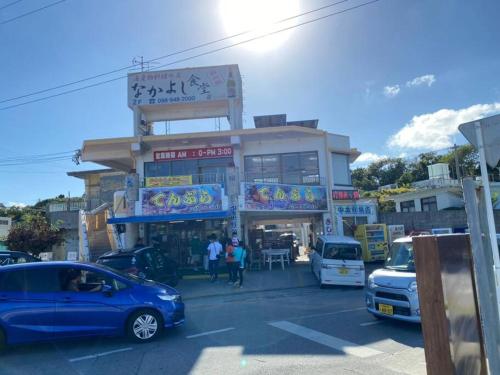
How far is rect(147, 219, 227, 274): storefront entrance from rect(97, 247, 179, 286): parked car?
15.5 feet

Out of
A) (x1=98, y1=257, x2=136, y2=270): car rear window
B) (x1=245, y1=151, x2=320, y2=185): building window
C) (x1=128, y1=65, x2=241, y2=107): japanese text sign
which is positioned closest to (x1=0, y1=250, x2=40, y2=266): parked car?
(x1=98, y1=257, x2=136, y2=270): car rear window

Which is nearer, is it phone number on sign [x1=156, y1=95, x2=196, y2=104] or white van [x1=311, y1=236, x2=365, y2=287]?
white van [x1=311, y1=236, x2=365, y2=287]

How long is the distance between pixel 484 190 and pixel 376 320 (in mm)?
5793

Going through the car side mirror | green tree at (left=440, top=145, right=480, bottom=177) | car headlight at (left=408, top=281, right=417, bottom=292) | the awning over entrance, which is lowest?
car headlight at (left=408, top=281, right=417, bottom=292)

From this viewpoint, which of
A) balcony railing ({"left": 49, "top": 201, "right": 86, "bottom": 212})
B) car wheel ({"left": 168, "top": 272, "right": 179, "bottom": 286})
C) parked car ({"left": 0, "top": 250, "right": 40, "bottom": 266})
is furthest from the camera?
balcony railing ({"left": 49, "top": 201, "right": 86, "bottom": 212})

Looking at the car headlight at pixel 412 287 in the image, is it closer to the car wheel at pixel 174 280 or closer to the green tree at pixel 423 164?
the car wheel at pixel 174 280

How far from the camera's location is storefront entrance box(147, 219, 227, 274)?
1938cm

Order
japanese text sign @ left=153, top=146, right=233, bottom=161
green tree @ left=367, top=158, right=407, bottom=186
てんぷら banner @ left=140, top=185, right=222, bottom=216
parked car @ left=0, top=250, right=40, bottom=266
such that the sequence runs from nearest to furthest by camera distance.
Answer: parked car @ left=0, top=250, right=40, bottom=266 → てんぷら banner @ left=140, top=185, right=222, bottom=216 → japanese text sign @ left=153, top=146, right=233, bottom=161 → green tree @ left=367, top=158, right=407, bottom=186

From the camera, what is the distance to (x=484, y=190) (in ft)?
11.3

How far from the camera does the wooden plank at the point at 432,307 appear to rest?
3.47m

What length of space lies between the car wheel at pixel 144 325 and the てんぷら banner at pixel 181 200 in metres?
10.1

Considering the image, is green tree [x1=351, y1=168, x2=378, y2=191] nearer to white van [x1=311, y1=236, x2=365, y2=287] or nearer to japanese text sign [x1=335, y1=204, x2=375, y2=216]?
japanese text sign [x1=335, y1=204, x2=375, y2=216]

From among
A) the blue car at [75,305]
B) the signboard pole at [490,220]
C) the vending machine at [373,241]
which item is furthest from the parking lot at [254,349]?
the vending machine at [373,241]

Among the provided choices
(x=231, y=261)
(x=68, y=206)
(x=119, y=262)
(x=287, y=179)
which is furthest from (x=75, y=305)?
(x=68, y=206)
